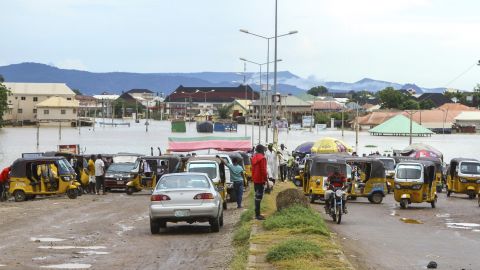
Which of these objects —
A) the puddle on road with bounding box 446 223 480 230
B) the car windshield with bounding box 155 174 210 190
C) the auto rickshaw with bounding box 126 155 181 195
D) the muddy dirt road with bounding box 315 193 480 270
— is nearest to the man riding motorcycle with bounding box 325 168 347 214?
the muddy dirt road with bounding box 315 193 480 270

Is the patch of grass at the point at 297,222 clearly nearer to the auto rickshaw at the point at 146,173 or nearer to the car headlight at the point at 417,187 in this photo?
the car headlight at the point at 417,187

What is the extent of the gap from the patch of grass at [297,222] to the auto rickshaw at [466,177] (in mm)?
24064

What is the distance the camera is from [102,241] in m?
20.3

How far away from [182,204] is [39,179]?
1694cm

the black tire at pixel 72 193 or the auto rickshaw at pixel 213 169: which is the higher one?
the auto rickshaw at pixel 213 169

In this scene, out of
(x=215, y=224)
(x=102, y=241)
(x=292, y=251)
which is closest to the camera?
(x=292, y=251)

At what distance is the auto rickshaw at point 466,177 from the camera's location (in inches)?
1737

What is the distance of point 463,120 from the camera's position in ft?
630

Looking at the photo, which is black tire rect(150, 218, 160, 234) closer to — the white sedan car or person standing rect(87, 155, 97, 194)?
the white sedan car

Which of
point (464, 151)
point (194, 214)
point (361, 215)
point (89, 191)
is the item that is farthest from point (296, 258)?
point (464, 151)

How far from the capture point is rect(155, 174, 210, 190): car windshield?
2185 centimetres

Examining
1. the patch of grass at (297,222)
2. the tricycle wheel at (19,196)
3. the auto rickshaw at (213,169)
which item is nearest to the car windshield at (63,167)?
the tricycle wheel at (19,196)

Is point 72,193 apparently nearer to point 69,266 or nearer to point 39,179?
point 39,179

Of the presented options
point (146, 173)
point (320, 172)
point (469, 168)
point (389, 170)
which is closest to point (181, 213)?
point (320, 172)
